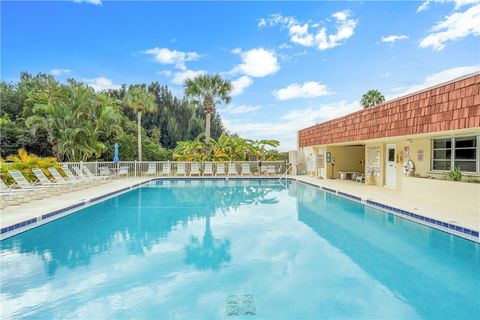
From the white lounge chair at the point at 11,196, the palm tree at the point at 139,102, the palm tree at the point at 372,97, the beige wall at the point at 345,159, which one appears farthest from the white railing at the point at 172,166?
the palm tree at the point at 372,97

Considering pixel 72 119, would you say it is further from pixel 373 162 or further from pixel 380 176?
pixel 380 176

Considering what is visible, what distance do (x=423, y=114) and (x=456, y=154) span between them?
191 cm

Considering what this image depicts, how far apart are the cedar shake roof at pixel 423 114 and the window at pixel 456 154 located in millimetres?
1430

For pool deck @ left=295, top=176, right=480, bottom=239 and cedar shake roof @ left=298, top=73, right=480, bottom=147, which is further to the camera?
cedar shake roof @ left=298, top=73, right=480, bottom=147

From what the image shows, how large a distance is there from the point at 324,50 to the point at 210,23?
306 inches

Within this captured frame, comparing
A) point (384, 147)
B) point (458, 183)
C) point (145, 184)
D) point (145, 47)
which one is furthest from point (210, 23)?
point (458, 183)

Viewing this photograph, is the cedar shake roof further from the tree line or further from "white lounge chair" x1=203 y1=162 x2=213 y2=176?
the tree line

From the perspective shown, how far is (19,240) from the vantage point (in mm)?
6473

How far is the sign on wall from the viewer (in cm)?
1473

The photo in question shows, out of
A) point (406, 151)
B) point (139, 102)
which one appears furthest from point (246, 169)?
point (406, 151)

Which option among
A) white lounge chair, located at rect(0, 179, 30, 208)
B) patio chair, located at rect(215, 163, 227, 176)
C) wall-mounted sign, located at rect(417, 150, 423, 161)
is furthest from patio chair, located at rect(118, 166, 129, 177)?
wall-mounted sign, located at rect(417, 150, 423, 161)

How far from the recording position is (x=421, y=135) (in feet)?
32.5

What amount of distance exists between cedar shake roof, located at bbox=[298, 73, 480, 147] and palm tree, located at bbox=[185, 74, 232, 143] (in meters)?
10.9

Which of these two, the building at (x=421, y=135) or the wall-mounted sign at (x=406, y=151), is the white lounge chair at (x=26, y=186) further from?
the wall-mounted sign at (x=406, y=151)
